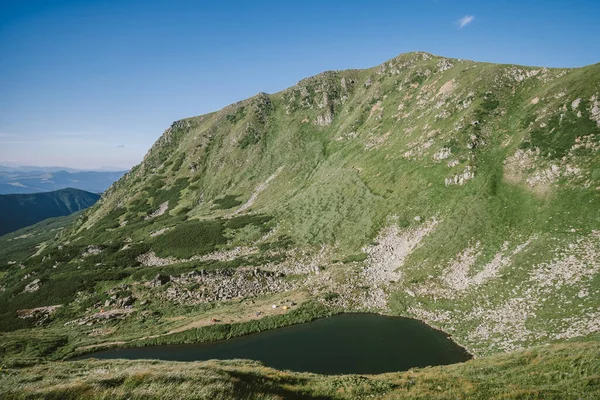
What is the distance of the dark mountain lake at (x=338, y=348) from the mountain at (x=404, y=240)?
2053 millimetres

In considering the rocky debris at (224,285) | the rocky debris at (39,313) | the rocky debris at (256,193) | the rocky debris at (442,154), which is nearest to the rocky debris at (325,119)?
the rocky debris at (256,193)

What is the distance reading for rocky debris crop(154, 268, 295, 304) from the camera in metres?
61.5

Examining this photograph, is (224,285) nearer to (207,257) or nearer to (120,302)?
(207,257)

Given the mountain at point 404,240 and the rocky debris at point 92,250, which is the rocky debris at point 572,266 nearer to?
the mountain at point 404,240

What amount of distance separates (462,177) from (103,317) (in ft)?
265

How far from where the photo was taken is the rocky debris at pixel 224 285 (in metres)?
61.5

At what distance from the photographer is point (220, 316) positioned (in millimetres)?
52344

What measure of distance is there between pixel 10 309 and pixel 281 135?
111 metres

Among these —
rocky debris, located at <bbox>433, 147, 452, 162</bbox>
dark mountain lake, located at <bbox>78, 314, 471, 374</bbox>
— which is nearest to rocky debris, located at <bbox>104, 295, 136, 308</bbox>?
dark mountain lake, located at <bbox>78, 314, 471, 374</bbox>

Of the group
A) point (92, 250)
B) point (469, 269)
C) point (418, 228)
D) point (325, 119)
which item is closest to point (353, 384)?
point (469, 269)

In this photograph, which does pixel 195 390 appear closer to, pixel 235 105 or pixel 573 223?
pixel 573 223

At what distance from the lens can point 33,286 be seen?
7769cm

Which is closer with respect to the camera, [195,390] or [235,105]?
[195,390]

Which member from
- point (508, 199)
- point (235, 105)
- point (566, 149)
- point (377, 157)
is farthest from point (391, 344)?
point (235, 105)
